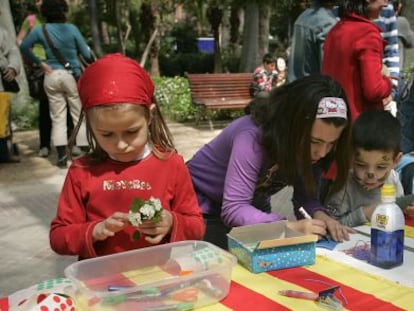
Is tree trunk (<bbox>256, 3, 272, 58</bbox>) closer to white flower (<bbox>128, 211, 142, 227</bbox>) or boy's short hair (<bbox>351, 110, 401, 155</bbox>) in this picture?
boy's short hair (<bbox>351, 110, 401, 155</bbox>)

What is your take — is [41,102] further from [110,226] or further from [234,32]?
[234,32]

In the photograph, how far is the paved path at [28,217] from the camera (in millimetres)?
3330

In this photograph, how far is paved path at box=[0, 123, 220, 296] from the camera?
3330mm

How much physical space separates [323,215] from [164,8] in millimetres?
14358

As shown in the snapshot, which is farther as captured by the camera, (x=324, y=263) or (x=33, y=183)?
(x=33, y=183)

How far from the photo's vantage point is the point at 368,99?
3.16m

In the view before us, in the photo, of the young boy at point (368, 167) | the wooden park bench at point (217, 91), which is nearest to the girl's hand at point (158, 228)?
the young boy at point (368, 167)

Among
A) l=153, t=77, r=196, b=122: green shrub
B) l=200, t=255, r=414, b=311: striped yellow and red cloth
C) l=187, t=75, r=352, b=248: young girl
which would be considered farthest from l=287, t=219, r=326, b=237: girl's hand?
l=153, t=77, r=196, b=122: green shrub

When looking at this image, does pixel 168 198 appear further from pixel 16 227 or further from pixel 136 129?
pixel 16 227

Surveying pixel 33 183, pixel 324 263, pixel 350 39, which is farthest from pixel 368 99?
pixel 33 183

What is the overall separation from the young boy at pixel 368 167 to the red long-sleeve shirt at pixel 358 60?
0.77 metres

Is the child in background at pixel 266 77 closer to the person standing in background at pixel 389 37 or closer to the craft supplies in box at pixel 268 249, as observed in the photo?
the person standing in background at pixel 389 37

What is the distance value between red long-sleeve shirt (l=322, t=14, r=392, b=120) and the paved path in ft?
6.37

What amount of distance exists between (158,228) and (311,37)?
2.42m
